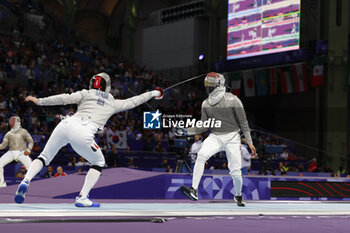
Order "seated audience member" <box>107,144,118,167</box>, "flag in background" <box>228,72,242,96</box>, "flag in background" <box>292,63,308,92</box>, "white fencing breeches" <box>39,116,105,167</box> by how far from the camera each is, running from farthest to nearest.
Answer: "flag in background" <box>228,72,242,96</box>, "flag in background" <box>292,63,308,92</box>, "seated audience member" <box>107,144,118,167</box>, "white fencing breeches" <box>39,116,105,167</box>

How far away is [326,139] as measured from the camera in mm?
23203

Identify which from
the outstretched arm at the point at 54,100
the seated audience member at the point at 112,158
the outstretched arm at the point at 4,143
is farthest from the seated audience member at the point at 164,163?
the outstretched arm at the point at 54,100

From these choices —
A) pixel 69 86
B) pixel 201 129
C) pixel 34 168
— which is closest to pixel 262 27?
pixel 69 86

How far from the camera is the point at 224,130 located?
7.56 metres

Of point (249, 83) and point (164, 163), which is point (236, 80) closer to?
point (249, 83)

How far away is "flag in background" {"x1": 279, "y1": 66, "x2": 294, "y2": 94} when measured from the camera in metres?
24.4

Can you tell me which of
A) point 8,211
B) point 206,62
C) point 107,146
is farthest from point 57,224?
point 206,62

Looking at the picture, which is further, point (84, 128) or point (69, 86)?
point (69, 86)

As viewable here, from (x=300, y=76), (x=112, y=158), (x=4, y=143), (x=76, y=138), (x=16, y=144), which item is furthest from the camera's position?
(x=300, y=76)

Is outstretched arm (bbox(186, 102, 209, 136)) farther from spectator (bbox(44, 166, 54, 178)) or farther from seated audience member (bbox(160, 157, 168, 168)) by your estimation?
seated audience member (bbox(160, 157, 168, 168))

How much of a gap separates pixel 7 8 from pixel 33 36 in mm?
1951

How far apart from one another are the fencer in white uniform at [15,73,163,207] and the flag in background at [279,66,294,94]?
60.1ft

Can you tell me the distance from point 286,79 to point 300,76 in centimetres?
72

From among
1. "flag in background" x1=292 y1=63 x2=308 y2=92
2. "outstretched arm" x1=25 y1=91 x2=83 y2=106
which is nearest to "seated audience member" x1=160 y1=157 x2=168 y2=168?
"outstretched arm" x1=25 y1=91 x2=83 y2=106
